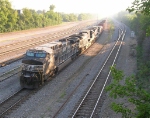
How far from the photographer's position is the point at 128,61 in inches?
1091

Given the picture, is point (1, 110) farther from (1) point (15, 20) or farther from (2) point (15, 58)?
(1) point (15, 20)

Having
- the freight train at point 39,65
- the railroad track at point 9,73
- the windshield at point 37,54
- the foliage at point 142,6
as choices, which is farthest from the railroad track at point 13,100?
the foliage at point 142,6

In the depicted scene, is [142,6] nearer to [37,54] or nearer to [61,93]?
[61,93]

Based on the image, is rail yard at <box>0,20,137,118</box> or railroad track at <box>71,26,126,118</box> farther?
rail yard at <box>0,20,137,118</box>

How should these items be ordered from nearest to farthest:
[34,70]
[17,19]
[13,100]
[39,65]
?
1. [13,100]
2. [34,70]
3. [39,65]
4. [17,19]

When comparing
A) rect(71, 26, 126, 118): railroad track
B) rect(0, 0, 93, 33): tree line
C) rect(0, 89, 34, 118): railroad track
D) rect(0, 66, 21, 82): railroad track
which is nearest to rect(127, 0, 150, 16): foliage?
rect(71, 26, 126, 118): railroad track

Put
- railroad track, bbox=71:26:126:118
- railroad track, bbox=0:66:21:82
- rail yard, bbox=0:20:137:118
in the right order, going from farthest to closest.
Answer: railroad track, bbox=0:66:21:82 → rail yard, bbox=0:20:137:118 → railroad track, bbox=71:26:126:118

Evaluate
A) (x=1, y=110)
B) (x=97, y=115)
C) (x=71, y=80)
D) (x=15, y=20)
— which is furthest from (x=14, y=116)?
(x=15, y=20)

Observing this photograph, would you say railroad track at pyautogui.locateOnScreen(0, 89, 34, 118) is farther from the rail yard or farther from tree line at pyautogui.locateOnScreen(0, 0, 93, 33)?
tree line at pyautogui.locateOnScreen(0, 0, 93, 33)

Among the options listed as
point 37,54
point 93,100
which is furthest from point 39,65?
point 93,100

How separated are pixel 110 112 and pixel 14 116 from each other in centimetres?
600

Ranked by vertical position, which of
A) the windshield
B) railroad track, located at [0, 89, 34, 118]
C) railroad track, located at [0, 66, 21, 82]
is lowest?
A: railroad track, located at [0, 89, 34, 118]

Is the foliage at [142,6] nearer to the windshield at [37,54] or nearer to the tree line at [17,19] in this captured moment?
the windshield at [37,54]

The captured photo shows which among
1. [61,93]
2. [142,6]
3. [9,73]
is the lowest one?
[61,93]
